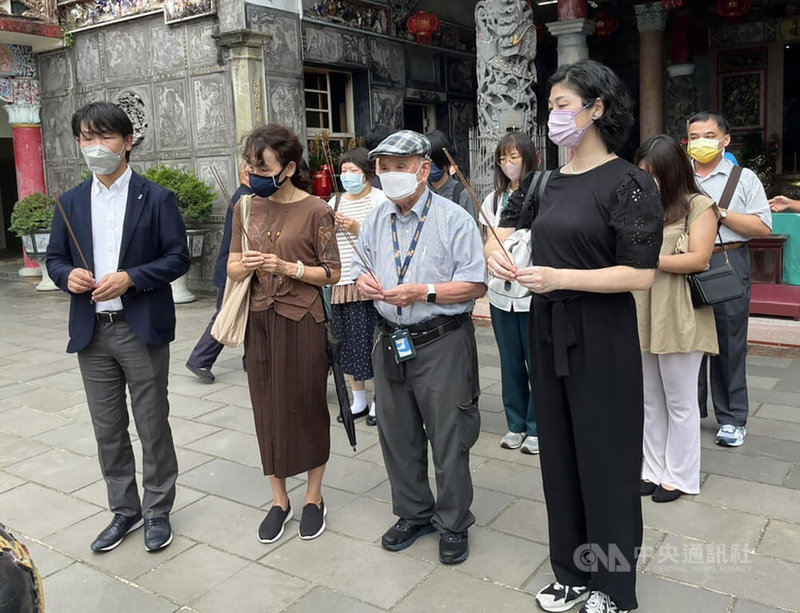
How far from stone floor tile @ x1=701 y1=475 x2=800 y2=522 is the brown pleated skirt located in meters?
1.89

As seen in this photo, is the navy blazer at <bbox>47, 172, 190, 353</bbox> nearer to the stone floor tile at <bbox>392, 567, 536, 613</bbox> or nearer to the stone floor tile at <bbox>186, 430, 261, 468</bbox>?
the stone floor tile at <bbox>186, 430, 261, 468</bbox>

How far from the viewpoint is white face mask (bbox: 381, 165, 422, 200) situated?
2.93 metres

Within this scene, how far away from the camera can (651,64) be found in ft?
36.4

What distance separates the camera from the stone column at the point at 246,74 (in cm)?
899

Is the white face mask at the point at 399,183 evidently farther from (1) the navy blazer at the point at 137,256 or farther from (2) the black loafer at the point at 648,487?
(2) the black loafer at the point at 648,487

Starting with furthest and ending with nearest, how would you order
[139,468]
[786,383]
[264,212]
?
[786,383] < [139,468] < [264,212]

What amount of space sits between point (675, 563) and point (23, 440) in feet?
12.7

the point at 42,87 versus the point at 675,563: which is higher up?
the point at 42,87

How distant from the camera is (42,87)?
37.7ft

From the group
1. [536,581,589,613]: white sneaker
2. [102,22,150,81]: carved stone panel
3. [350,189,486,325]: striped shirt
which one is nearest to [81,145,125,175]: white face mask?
[350,189,486,325]: striped shirt

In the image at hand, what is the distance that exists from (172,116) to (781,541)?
8900 mm

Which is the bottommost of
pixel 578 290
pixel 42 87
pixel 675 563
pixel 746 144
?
pixel 675 563

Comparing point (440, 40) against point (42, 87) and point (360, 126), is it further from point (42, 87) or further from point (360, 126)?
point (42, 87)

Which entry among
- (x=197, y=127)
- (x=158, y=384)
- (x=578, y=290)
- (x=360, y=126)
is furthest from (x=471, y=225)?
(x=360, y=126)
